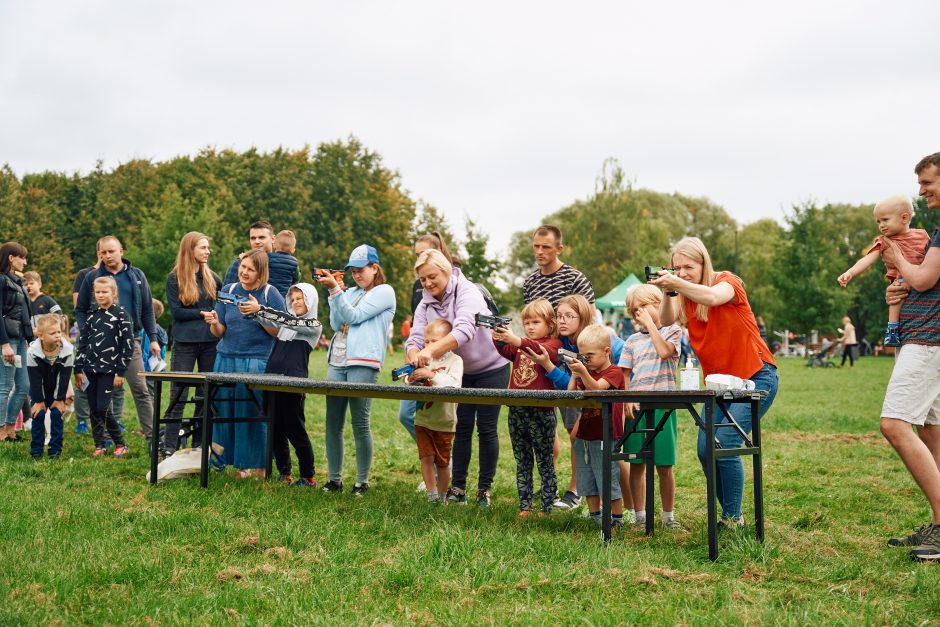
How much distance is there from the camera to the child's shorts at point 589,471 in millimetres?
5859

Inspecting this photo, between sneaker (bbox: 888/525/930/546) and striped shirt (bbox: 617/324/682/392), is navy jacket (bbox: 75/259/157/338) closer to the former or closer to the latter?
striped shirt (bbox: 617/324/682/392)

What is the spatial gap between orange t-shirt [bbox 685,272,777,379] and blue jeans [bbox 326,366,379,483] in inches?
102

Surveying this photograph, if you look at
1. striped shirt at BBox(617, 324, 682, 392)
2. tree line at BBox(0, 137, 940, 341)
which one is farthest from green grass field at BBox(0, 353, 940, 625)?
tree line at BBox(0, 137, 940, 341)

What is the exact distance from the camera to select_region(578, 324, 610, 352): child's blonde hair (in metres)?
5.87

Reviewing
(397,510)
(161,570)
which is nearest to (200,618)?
(161,570)

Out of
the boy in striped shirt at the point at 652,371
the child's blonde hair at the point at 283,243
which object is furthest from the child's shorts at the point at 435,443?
the child's blonde hair at the point at 283,243

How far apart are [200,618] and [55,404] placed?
221 inches

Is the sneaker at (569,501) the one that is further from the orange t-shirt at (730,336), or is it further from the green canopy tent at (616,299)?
the green canopy tent at (616,299)

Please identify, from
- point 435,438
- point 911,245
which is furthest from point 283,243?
point 911,245

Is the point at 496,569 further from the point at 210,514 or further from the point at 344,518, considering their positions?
the point at 210,514

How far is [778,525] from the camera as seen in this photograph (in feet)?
19.2

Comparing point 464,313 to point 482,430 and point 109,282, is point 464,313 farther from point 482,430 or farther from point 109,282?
point 109,282

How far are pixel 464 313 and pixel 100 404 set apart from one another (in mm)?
4024

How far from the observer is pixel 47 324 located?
8.95m
